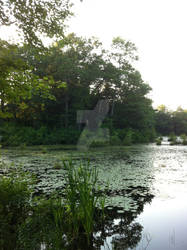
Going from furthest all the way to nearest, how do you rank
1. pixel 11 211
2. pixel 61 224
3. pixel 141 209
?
1. pixel 141 209
2. pixel 11 211
3. pixel 61 224

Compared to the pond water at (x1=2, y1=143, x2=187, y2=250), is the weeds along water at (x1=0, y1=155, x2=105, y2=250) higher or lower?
higher

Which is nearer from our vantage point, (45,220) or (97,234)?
(45,220)

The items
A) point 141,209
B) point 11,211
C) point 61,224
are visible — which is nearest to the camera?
point 61,224

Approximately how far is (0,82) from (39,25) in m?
1.91

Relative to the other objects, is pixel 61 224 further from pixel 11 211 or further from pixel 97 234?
pixel 11 211

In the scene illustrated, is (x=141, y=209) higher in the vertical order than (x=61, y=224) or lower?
lower

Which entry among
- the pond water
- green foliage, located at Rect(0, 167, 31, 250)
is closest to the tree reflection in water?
the pond water

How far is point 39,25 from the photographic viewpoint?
3936 mm

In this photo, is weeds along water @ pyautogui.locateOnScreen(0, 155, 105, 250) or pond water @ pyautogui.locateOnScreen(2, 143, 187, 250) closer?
weeds along water @ pyautogui.locateOnScreen(0, 155, 105, 250)

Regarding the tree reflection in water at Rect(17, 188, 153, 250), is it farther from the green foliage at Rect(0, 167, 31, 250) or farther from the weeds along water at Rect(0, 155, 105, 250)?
the green foliage at Rect(0, 167, 31, 250)

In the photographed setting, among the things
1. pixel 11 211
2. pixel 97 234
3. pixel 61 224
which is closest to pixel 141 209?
pixel 97 234

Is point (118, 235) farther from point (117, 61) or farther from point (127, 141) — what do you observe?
point (117, 61)

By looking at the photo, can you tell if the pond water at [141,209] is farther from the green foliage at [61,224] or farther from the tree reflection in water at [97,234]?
the green foliage at [61,224]

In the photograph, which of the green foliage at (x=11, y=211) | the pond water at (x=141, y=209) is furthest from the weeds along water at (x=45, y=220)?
the pond water at (x=141, y=209)
